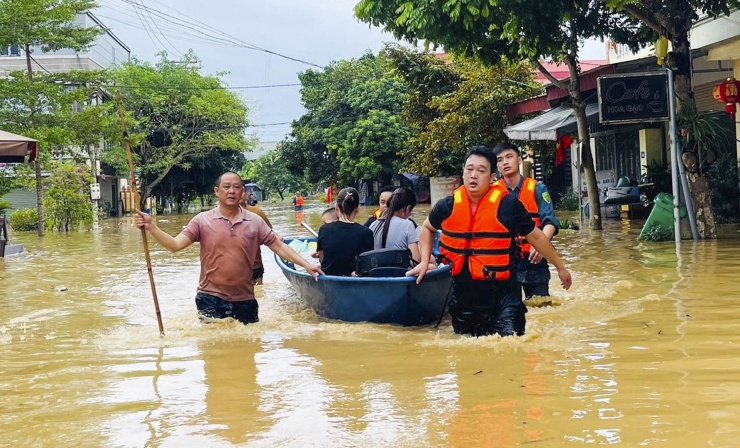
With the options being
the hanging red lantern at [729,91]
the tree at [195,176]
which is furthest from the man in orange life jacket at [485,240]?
the tree at [195,176]

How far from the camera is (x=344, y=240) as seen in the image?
29.2 feet

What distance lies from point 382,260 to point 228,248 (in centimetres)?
156

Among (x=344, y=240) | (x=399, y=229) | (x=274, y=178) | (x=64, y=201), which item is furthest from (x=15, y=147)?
(x=274, y=178)

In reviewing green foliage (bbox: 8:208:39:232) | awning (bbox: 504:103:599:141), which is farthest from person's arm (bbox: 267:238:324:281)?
green foliage (bbox: 8:208:39:232)

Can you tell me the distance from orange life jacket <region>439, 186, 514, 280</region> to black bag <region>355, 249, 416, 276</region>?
7.01 ft

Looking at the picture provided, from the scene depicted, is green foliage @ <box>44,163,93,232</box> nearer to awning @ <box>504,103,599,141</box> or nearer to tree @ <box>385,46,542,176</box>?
tree @ <box>385,46,542,176</box>

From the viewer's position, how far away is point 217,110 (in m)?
50.8

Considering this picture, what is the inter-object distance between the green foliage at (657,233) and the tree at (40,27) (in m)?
17.6

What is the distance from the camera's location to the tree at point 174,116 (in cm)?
4994

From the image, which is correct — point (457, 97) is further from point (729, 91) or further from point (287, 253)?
point (287, 253)

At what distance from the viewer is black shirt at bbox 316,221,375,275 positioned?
8.90 metres

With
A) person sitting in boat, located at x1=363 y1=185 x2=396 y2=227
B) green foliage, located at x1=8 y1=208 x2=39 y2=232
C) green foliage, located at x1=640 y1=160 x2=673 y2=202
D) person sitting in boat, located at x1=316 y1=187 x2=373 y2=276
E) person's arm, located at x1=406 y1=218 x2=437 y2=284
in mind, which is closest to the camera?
person's arm, located at x1=406 y1=218 x2=437 y2=284

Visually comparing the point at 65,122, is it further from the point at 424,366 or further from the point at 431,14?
the point at 424,366

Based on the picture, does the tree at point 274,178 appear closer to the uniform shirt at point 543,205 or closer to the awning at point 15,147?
the awning at point 15,147
